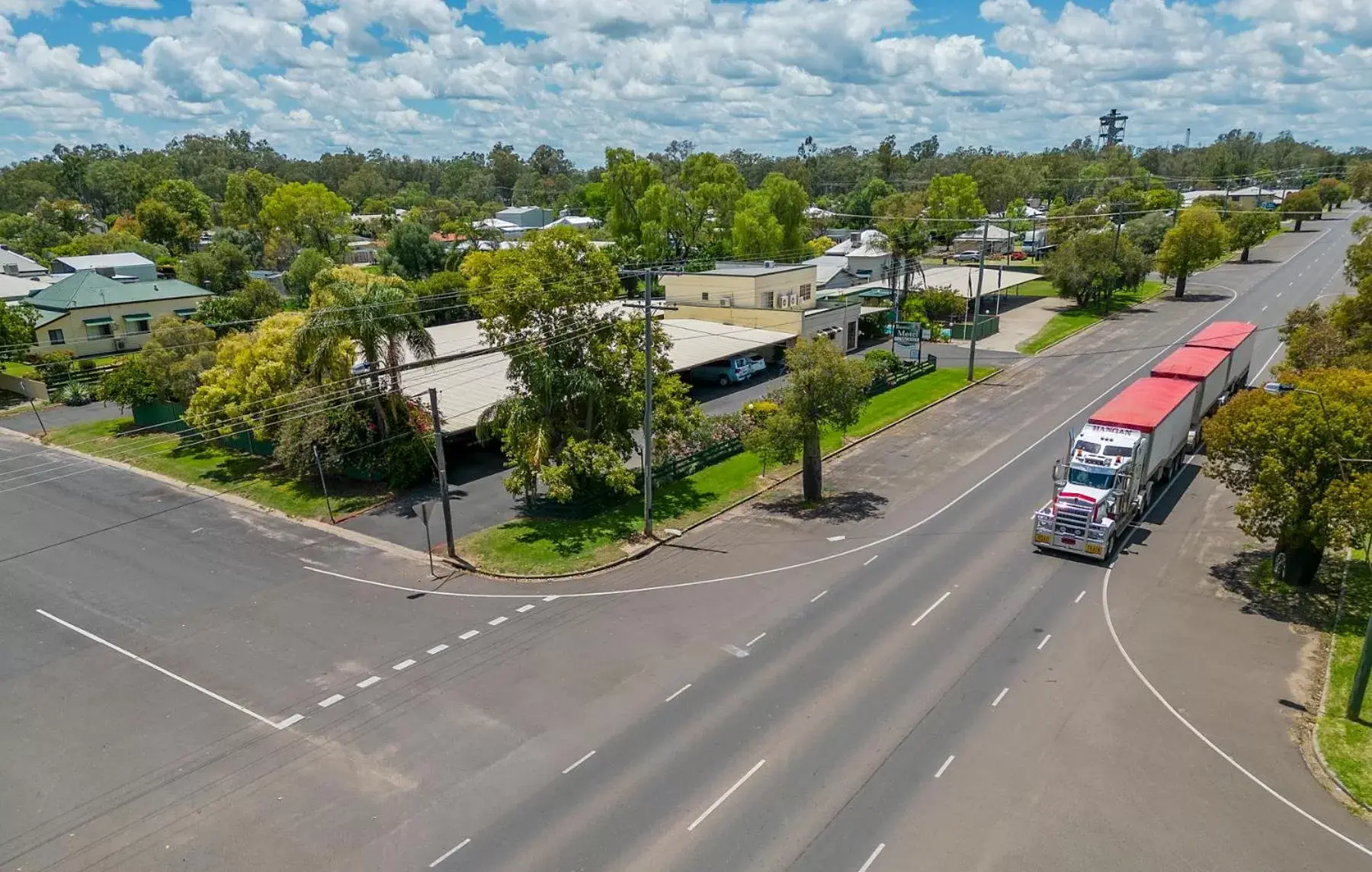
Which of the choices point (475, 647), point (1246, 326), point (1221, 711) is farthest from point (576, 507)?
point (1246, 326)

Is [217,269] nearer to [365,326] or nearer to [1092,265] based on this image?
[365,326]

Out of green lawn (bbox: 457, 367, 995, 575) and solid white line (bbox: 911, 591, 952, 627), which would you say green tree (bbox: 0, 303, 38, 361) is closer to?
green lawn (bbox: 457, 367, 995, 575)

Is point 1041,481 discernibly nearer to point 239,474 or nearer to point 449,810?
point 449,810

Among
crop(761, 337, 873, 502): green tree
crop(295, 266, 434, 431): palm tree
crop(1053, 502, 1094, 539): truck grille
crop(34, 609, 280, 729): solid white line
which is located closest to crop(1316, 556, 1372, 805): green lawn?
crop(1053, 502, 1094, 539): truck grille

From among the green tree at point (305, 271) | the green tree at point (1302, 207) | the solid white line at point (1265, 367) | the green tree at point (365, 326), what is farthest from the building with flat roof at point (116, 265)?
the green tree at point (1302, 207)

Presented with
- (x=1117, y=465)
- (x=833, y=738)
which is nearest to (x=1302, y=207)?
(x=1117, y=465)

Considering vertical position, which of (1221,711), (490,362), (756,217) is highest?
(756,217)
